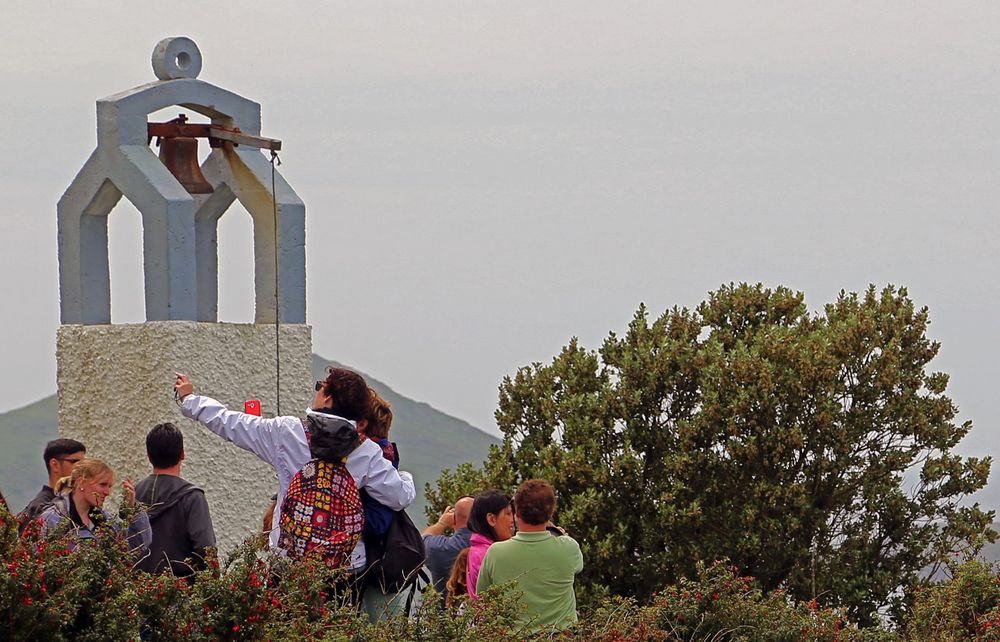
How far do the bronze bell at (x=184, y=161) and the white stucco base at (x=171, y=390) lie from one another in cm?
106

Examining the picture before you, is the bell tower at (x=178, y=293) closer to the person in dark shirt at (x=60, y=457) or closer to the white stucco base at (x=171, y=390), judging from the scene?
the white stucco base at (x=171, y=390)

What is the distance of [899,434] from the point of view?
10.3 meters

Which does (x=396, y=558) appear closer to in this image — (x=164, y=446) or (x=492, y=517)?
(x=492, y=517)

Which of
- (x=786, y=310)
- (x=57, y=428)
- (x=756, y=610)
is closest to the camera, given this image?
(x=756, y=610)

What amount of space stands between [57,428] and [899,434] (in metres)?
5.93

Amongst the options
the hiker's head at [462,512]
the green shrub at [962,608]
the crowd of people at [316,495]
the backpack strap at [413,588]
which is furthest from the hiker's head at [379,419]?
the green shrub at [962,608]

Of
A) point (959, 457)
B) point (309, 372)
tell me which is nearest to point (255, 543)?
point (309, 372)

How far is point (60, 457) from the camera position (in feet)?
21.7

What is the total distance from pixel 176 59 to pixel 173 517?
353cm

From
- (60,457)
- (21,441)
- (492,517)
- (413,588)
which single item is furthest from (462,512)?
(21,441)

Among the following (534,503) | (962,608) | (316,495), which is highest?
(316,495)

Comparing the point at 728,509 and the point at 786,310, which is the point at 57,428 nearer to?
the point at 728,509

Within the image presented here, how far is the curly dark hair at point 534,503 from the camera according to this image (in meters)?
6.36

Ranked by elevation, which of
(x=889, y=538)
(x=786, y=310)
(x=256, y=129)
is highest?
(x=256, y=129)
